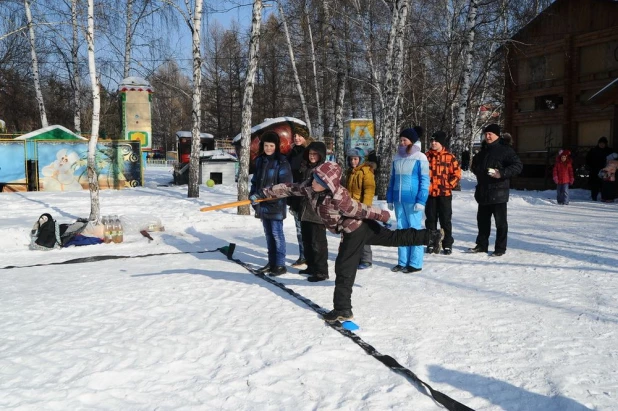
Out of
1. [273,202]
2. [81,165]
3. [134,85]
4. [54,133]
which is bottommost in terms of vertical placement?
[273,202]

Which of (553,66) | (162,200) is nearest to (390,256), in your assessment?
(162,200)

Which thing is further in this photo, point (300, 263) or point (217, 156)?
point (217, 156)

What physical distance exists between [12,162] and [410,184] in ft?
50.0

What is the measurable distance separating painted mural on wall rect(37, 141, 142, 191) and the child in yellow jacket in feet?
43.2

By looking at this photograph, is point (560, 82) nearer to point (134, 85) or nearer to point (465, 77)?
point (465, 77)

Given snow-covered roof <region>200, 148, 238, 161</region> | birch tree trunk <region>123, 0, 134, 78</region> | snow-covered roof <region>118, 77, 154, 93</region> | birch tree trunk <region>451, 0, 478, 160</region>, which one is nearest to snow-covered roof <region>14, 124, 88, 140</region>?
snow-covered roof <region>118, 77, 154, 93</region>

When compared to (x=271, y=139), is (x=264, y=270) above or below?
below

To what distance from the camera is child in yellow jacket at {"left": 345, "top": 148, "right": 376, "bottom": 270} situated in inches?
261

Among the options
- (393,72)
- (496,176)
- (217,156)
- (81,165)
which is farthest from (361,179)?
(217,156)

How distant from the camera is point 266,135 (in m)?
6.62

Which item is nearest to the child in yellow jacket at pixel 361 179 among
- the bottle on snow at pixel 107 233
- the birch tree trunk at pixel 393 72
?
the bottle on snow at pixel 107 233

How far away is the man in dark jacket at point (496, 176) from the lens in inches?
283

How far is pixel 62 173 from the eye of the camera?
1764 cm

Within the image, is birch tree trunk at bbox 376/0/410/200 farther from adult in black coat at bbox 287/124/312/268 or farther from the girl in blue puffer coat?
the girl in blue puffer coat
